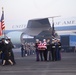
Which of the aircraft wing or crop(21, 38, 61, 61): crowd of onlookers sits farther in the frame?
the aircraft wing

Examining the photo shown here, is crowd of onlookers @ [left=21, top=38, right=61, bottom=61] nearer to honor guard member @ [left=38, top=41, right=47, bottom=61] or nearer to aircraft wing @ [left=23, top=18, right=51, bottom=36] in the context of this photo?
honor guard member @ [left=38, top=41, right=47, bottom=61]

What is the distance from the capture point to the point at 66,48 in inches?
1553

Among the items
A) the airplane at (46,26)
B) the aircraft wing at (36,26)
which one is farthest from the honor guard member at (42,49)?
the aircraft wing at (36,26)

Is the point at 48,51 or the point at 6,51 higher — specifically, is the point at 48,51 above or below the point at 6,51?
below

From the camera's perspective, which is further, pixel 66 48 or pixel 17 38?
pixel 66 48

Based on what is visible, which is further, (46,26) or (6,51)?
(46,26)

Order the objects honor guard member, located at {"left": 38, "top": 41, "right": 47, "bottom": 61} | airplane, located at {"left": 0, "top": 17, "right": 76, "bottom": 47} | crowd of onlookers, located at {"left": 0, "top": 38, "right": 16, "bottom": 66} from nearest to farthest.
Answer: crowd of onlookers, located at {"left": 0, "top": 38, "right": 16, "bottom": 66}
honor guard member, located at {"left": 38, "top": 41, "right": 47, "bottom": 61}
airplane, located at {"left": 0, "top": 17, "right": 76, "bottom": 47}

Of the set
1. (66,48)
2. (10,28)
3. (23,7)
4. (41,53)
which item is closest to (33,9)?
(23,7)

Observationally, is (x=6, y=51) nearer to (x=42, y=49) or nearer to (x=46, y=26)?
(x=42, y=49)

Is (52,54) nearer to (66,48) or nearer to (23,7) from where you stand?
(66,48)

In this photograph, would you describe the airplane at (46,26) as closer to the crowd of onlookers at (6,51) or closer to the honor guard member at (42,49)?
the honor guard member at (42,49)

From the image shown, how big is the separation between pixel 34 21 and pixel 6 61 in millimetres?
21929

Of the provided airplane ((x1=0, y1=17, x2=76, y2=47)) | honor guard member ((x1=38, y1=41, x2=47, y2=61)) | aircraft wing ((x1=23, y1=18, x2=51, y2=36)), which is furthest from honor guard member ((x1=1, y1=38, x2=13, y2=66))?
aircraft wing ((x1=23, y1=18, x2=51, y2=36))

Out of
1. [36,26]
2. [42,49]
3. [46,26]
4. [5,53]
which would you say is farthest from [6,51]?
[36,26]
